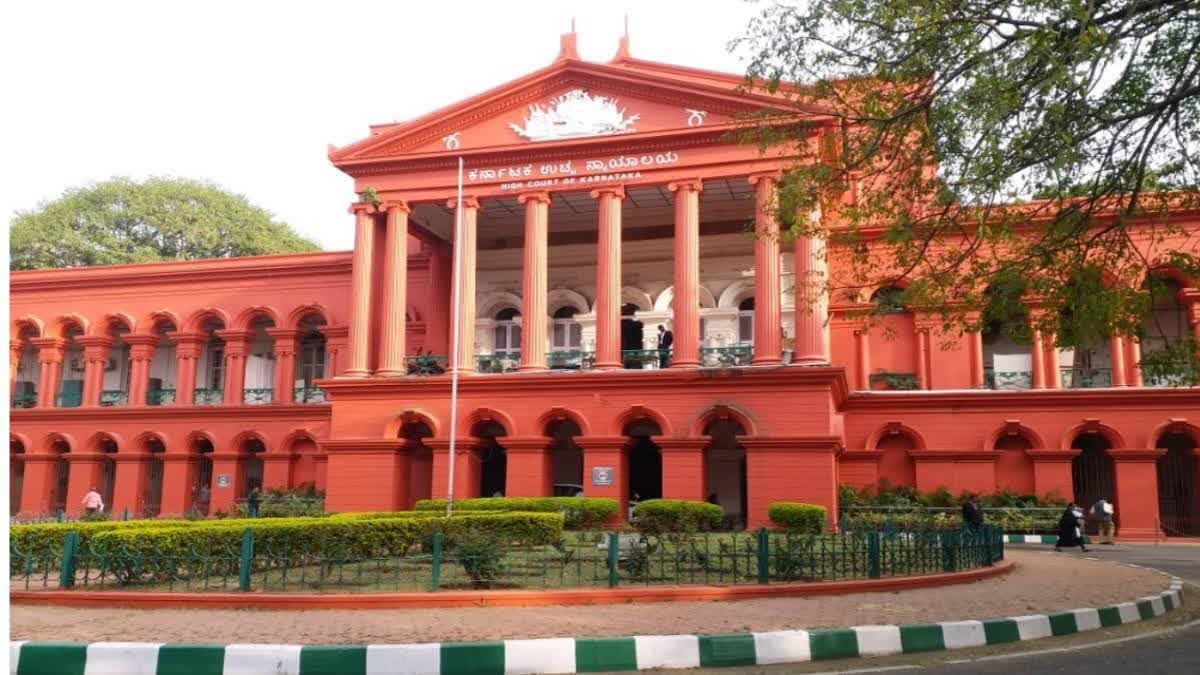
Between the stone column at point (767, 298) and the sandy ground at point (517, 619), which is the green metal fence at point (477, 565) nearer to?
the sandy ground at point (517, 619)

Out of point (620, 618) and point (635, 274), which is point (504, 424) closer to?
point (635, 274)

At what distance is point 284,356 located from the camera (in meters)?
30.4

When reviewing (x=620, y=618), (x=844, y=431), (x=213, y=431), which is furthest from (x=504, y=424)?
(x=620, y=618)

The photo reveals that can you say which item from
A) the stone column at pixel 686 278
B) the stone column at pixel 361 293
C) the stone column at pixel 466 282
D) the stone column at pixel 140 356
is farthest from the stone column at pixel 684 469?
the stone column at pixel 140 356

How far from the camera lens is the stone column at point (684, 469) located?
21344 mm

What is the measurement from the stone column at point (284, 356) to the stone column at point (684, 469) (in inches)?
540

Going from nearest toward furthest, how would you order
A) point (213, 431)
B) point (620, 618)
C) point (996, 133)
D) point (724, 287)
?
point (620, 618)
point (996, 133)
point (724, 287)
point (213, 431)

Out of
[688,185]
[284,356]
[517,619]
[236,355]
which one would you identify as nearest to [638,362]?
[688,185]

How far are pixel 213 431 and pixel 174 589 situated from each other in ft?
69.3

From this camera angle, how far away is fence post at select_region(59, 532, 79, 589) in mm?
10000

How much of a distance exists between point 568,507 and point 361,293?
801cm

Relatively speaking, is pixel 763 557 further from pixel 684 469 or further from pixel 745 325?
pixel 745 325

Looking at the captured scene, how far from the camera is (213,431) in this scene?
97.6 feet

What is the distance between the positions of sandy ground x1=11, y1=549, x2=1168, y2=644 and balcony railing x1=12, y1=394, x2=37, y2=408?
26.3 meters
